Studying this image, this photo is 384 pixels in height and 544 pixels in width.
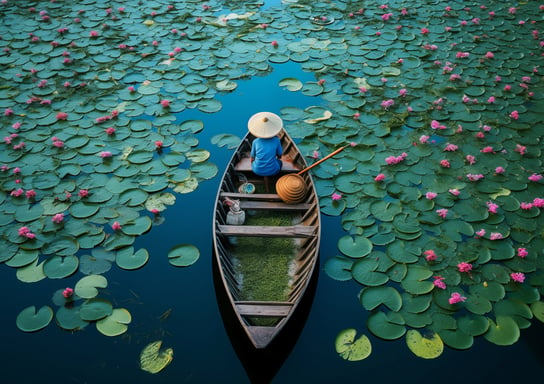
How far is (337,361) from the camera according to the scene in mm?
3586

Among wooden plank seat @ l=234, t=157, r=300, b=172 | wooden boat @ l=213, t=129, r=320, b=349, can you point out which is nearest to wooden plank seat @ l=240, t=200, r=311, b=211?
wooden boat @ l=213, t=129, r=320, b=349

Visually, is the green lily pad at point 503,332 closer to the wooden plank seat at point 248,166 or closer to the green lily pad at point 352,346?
the green lily pad at point 352,346

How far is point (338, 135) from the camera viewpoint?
18.7ft

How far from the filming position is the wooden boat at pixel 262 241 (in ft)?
11.5

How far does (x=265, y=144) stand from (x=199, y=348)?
2251mm

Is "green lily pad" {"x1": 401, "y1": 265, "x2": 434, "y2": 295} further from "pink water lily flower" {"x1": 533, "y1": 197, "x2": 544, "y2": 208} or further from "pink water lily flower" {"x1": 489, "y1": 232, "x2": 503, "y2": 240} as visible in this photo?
"pink water lily flower" {"x1": 533, "y1": 197, "x2": 544, "y2": 208}

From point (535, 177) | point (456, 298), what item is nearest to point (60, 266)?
point (456, 298)

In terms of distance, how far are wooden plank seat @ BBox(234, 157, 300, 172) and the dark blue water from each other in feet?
4.11

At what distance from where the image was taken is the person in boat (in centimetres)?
445

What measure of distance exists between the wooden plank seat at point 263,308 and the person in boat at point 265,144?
1660 mm

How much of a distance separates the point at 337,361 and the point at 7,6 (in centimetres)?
928

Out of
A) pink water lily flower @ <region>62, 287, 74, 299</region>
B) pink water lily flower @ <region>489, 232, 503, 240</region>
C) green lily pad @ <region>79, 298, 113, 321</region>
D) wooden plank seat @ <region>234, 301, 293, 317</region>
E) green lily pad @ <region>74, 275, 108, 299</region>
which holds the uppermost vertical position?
wooden plank seat @ <region>234, 301, 293, 317</region>

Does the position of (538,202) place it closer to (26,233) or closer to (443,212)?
(443,212)

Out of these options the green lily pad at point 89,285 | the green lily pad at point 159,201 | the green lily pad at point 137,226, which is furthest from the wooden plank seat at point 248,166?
the green lily pad at point 89,285
